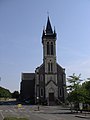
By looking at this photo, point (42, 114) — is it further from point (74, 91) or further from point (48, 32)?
point (48, 32)

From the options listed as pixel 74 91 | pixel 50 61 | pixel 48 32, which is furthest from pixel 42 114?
pixel 48 32

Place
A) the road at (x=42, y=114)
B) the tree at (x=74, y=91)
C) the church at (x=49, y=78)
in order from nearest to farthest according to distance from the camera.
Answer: the road at (x=42, y=114), the tree at (x=74, y=91), the church at (x=49, y=78)

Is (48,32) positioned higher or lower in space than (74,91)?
higher

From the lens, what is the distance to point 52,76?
95.3 m

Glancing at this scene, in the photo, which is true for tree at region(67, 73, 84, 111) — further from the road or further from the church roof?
the church roof

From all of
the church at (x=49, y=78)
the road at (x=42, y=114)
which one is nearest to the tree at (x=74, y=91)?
the road at (x=42, y=114)

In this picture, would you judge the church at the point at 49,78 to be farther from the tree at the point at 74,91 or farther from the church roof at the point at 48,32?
the tree at the point at 74,91

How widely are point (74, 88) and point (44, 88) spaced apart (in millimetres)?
46926

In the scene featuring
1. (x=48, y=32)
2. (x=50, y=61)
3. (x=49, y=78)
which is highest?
(x=48, y=32)

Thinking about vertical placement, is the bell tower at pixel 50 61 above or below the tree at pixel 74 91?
above

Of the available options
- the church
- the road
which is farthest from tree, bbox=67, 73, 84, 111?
the church

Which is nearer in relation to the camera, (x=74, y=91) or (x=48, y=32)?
(x=74, y=91)

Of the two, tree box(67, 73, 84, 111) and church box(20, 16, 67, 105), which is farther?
church box(20, 16, 67, 105)

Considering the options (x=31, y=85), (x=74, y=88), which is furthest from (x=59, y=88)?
(x=74, y=88)
